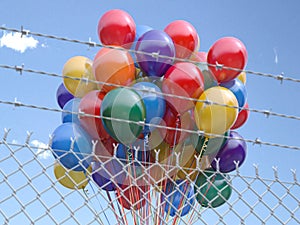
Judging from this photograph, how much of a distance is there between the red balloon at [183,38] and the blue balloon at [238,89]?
0.33 metres

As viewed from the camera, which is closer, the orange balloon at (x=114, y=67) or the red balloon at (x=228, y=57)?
the orange balloon at (x=114, y=67)

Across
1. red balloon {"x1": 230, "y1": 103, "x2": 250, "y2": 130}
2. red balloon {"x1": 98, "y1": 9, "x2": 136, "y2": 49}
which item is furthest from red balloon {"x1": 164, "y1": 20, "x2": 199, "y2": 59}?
red balloon {"x1": 230, "y1": 103, "x2": 250, "y2": 130}

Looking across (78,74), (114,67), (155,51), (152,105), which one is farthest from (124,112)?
(78,74)

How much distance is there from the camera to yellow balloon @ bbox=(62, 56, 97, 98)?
2.93m

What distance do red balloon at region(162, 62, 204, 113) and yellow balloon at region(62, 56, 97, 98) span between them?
21.3 inches

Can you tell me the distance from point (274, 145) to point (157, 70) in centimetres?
151

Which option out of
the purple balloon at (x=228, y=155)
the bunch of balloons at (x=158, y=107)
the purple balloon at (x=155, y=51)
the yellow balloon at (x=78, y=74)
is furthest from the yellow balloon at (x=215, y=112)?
the yellow balloon at (x=78, y=74)

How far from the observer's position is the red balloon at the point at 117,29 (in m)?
2.94

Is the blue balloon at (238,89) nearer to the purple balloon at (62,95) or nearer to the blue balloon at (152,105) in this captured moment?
the blue balloon at (152,105)

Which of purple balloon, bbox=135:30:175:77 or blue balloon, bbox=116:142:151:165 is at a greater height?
purple balloon, bbox=135:30:175:77

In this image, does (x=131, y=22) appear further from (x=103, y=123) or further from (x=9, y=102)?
(x=9, y=102)

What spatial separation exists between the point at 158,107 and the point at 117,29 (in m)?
0.65

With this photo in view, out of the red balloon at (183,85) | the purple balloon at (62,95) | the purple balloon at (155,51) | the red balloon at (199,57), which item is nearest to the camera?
the red balloon at (183,85)

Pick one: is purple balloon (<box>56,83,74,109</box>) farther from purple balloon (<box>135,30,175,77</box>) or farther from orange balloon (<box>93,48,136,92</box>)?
purple balloon (<box>135,30,175,77</box>)
